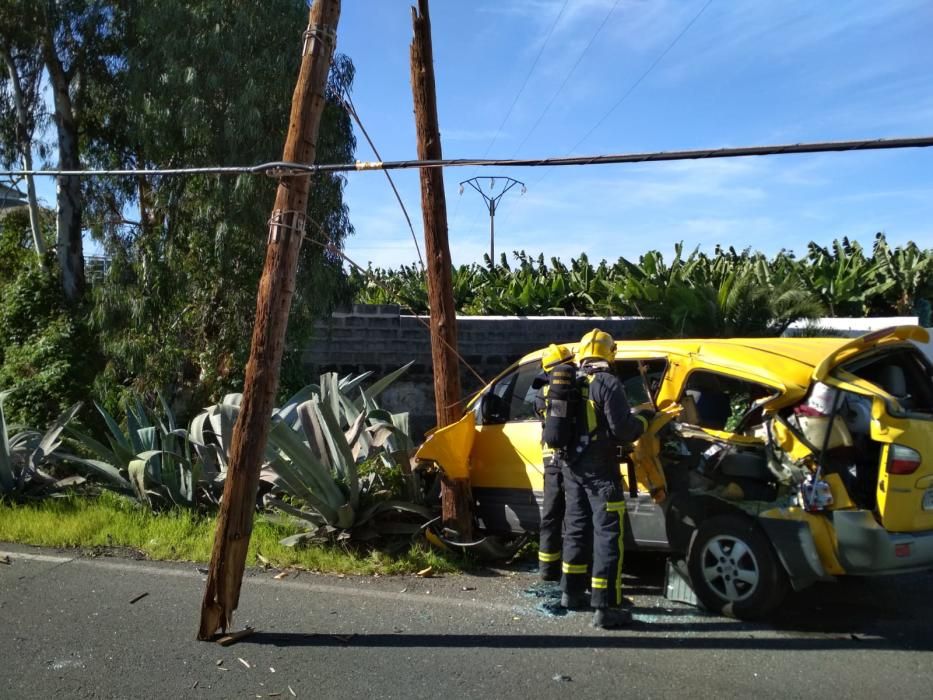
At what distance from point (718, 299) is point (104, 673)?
397 inches

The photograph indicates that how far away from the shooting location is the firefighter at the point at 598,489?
17.9ft

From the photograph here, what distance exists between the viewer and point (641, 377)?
21.1 ft

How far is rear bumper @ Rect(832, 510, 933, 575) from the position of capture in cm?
506

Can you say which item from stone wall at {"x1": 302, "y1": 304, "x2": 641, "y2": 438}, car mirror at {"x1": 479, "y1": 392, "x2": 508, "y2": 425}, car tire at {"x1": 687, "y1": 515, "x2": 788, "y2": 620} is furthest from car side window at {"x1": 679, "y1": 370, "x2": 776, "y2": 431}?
stone wall at {"x1": 302, "y1": 304, "x2": 641, "y2": 438}

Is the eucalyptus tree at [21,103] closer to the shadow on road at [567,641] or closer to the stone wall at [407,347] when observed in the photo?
the stone wall at [407,347]

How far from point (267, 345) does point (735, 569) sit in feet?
10.6

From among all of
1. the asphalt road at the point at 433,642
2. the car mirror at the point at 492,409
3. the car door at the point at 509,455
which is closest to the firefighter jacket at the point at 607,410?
the car door at the point at 509,455

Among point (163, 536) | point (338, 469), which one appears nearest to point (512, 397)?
point (338, 469)

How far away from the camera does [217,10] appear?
10.0 m

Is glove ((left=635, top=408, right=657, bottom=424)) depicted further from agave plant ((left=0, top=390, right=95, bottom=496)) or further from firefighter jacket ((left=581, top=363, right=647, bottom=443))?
agave plant ((left=0, top=390, right=95, bottom=496))

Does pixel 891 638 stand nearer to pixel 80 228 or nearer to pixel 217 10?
pixel 217 10

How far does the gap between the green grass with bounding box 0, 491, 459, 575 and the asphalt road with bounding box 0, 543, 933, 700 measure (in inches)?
10.0

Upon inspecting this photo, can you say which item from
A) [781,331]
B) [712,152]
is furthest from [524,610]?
[781,331]

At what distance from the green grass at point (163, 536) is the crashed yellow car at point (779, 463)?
52.0 inches
